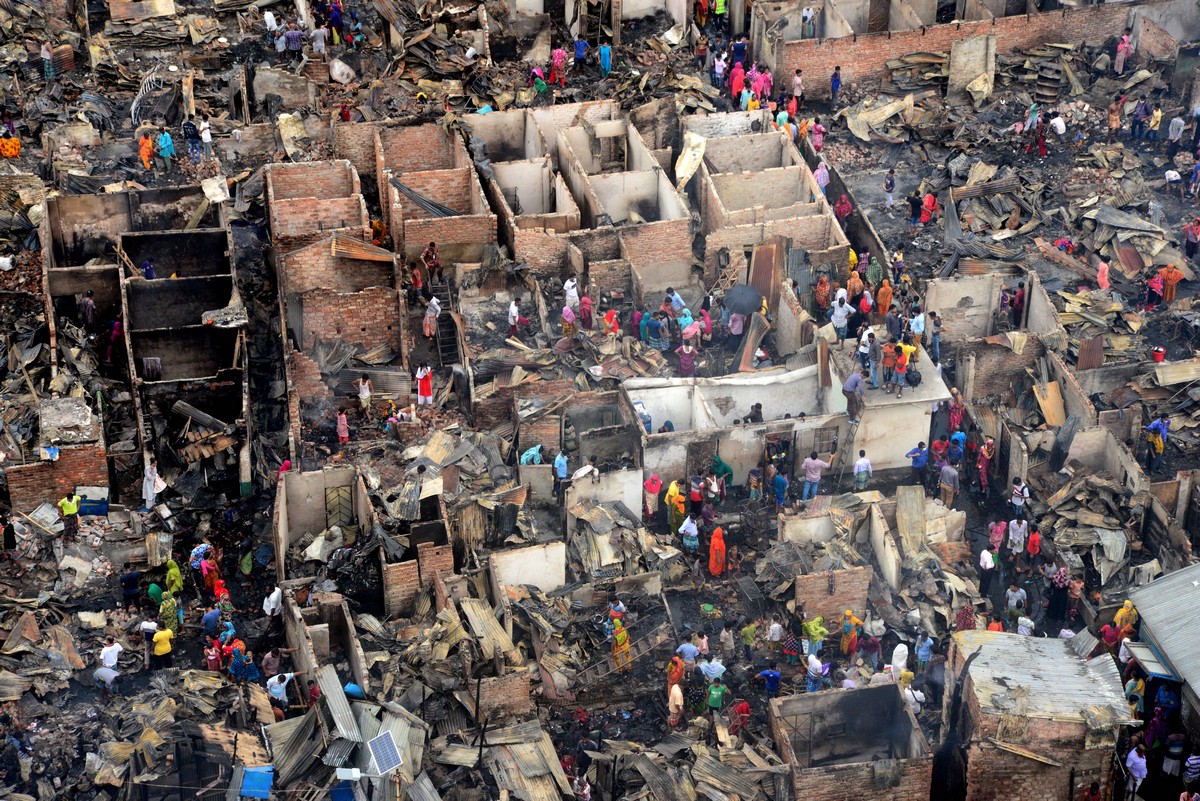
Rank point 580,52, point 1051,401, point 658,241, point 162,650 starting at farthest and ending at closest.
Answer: point 580,52 → point 658,241 → point 1051,401 → point 162,650

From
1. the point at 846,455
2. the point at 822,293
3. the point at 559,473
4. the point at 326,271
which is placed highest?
the point at 326,271

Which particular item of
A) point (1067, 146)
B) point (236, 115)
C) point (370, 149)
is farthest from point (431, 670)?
point (1067, 146)

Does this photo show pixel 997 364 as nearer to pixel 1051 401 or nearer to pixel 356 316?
pixel 1051 401

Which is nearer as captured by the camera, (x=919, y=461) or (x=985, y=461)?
(x=985, y=461)

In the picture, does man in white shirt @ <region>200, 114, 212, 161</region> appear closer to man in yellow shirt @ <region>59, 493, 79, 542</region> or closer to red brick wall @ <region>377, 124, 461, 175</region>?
red brick wall @ <region>377, 124, 461, 175</region>

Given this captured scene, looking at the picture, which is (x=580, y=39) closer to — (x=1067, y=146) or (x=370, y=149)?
(x=370, y=149)

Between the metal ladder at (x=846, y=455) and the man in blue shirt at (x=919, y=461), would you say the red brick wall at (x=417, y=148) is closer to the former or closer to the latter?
the metal ladder at (x=846, y=455)

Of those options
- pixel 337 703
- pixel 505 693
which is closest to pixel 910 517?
pixel 505 693

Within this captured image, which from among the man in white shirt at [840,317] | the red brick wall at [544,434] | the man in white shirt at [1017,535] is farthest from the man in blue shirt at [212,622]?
the man in white shirt at [1017,535]
